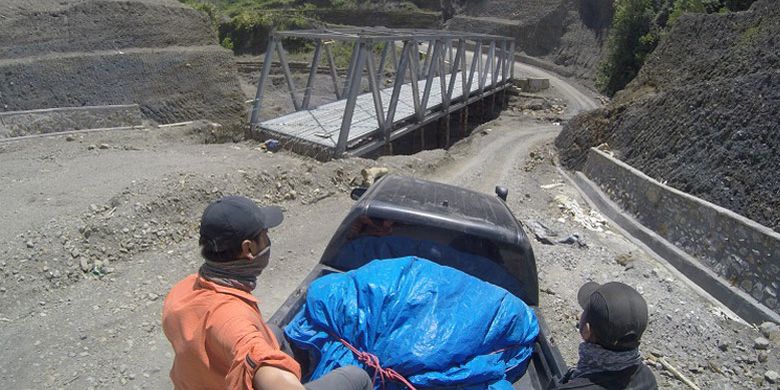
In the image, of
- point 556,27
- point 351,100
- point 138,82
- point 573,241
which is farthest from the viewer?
point 556,27

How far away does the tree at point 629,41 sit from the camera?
24.4 metres

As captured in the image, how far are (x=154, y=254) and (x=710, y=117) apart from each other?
8999mm

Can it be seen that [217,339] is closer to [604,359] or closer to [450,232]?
[604,359]

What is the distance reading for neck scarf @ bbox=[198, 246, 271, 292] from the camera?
2096 mm

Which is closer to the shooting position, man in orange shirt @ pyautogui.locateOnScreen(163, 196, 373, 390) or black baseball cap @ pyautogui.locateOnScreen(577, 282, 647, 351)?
man in orange shirt @ pyautogui.locateOnScreen(163, 196, 373, 390)

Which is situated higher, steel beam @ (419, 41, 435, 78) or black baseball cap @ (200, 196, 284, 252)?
black baseball cap @ (200, 196, 284, 252)

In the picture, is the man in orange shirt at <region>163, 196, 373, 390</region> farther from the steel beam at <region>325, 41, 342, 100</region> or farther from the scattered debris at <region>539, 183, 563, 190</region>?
the steel beam at <region>325, 41, 342, 100</region>

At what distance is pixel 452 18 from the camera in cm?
4238

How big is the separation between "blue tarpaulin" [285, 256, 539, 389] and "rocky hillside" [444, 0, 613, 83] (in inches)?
1254

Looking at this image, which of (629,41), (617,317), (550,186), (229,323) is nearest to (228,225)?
(229,323)

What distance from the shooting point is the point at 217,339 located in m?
1.89

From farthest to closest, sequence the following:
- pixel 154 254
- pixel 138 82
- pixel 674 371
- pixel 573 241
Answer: pixel 138 82
pixel 573 241
pixel 154 254
pixel 674 371

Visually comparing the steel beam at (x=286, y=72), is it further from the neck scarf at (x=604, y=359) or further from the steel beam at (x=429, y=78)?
the neck scarf at (x=604, y=359)

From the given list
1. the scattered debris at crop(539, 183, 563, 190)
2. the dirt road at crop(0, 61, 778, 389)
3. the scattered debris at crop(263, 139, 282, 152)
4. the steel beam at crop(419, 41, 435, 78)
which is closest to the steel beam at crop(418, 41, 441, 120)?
the steel beam at crop(419, 41, 435, 78)
